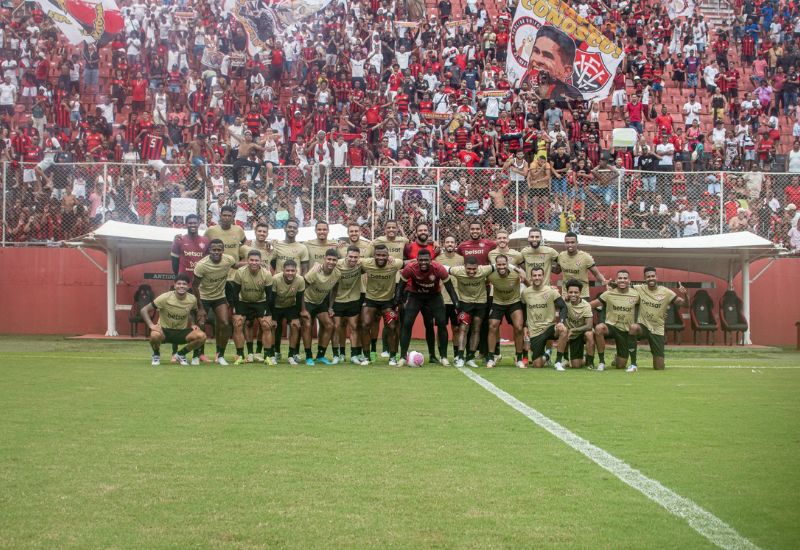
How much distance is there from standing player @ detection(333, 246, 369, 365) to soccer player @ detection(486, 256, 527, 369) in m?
1.96

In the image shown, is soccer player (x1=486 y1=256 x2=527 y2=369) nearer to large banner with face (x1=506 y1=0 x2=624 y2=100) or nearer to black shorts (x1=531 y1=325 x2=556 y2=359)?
black shorts (x1=531 y1=325 x2=556 y2=359)

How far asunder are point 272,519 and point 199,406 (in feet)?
15.8

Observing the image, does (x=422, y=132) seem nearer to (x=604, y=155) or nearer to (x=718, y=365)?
(x=604, y=155)

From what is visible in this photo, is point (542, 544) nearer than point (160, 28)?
Yes

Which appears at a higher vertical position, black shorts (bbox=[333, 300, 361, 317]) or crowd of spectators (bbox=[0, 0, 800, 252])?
crowd of spectators (bbox=[0, 0, 800, 252])

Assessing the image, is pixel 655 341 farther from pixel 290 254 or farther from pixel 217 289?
pixel 217 289

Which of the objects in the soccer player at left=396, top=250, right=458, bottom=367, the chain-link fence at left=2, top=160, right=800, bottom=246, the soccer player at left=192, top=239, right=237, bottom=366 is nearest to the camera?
the soccer player at left=396, top=250, right=458, bottom=367

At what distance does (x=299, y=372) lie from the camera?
1423 centimetres

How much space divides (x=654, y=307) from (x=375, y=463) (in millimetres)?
9539

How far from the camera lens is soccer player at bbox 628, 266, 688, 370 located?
15617 millimetres

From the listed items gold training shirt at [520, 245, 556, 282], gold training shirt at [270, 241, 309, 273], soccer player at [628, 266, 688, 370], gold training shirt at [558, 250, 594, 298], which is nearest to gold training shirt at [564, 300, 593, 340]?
soccer player at [628, 266, 688, 370]

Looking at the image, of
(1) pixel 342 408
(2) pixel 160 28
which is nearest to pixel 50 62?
(2) pixel 160 28

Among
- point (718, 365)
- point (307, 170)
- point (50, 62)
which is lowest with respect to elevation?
point (718, 365)

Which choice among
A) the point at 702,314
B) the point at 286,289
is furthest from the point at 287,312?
the point at 702,314
